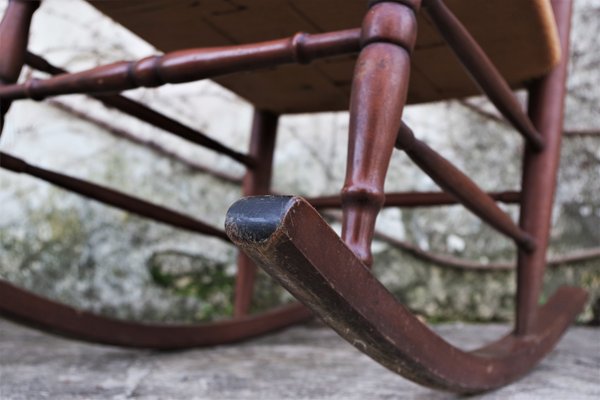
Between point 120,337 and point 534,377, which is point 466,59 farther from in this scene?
point 120,337

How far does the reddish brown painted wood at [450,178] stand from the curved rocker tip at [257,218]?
188mm

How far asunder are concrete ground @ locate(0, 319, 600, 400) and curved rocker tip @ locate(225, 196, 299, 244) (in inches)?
12.9

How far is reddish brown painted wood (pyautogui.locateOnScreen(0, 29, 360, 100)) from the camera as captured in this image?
1.70 ft

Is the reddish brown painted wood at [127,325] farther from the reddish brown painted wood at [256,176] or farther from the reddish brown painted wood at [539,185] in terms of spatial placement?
the reddish brown painted wood at [539,185]

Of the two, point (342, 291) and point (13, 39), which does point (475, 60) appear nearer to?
point (342, 291)

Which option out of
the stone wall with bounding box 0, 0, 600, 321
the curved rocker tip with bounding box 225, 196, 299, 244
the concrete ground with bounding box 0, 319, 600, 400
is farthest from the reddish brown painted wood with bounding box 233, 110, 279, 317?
the curved rocker tip with bounding box 225, 196, 299, 244

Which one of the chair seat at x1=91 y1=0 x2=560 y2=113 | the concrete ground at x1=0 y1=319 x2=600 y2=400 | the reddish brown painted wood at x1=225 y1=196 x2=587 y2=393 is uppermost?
the chair seat at x1=91 y1=0 x2=560 y2=113

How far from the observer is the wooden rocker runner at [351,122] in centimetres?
41

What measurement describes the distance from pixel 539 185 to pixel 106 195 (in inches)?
23.7

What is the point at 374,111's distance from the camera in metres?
0.45

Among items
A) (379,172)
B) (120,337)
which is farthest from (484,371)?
(120,337)

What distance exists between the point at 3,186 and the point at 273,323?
661 mm

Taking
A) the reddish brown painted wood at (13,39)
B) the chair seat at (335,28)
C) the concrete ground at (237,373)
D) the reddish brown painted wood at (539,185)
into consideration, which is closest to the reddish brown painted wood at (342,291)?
the concrete ground at (237,373)

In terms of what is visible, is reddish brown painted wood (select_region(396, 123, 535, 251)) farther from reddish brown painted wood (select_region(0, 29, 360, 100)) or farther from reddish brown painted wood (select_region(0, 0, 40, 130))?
reddish brown painted wood (select_region(0, 0, 40, 130))
